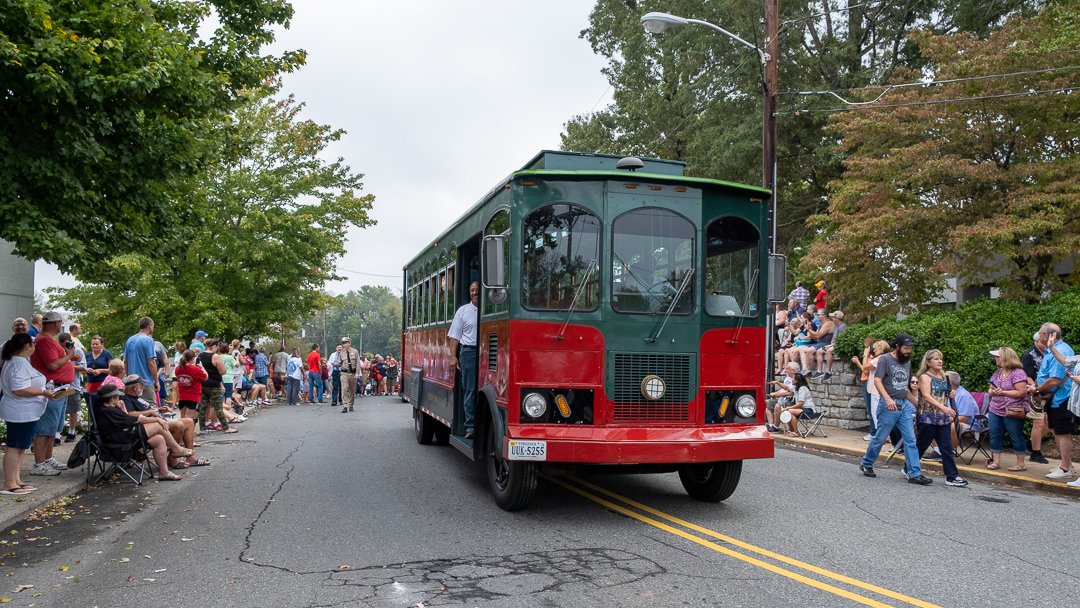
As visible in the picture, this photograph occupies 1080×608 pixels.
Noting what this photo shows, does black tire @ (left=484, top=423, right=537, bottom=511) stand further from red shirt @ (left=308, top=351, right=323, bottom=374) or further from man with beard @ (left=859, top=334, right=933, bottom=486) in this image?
red shirt @ (left=308, top=351, right=323, bottom=374)

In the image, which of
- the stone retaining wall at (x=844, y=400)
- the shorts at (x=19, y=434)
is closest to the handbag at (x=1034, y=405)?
the stone retaining wall at (x=844, y=400)

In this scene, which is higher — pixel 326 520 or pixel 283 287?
pixel 283 287

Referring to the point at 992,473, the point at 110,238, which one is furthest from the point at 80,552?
the point at 992,473

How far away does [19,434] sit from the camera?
340 inches

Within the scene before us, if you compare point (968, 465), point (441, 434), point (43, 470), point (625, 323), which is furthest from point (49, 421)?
point (968, 465)

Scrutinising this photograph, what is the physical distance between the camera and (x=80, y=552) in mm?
6480

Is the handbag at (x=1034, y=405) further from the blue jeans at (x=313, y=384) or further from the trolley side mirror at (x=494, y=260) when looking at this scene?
the blue jeans at (x=313, y=384)

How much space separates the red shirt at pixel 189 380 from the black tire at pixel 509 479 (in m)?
6.10

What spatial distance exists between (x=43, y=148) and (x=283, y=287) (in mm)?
20576

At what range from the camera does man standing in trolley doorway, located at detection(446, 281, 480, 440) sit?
350 inches

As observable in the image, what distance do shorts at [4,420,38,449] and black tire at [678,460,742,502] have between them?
6.73m

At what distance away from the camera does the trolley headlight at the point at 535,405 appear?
287 inches

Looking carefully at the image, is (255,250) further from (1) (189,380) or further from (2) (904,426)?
(2) (904,426)

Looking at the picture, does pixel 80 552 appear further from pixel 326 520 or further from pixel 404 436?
pixel 404 436
